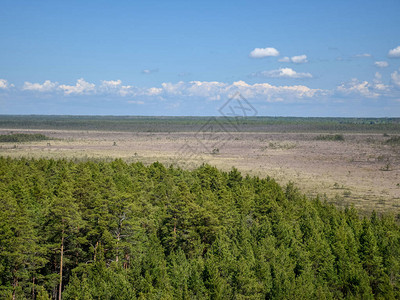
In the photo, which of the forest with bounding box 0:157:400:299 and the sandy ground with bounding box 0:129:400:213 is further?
the sandy ground with bounding box 0:129:400:213

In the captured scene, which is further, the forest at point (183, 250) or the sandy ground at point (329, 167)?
the sandy ground at point (329, 167)

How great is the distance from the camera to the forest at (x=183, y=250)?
30219mm

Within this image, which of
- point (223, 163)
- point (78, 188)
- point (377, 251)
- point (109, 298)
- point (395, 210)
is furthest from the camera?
point (223, 163)

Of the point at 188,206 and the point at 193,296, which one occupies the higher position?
the point at 188,206

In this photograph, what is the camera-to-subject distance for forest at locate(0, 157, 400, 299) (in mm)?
30219

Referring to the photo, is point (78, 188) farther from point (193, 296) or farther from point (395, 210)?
point (395, 210)

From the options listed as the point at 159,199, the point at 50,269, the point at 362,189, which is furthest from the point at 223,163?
the point at 50,269

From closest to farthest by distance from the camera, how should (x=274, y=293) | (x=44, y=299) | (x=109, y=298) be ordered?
1. (x=44, y=299)
2. (x=109, y=298)
3. (x=274, y=293)

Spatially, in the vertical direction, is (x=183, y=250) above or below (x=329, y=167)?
below

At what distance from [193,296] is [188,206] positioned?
11.6 m

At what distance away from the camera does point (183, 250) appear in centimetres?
3838

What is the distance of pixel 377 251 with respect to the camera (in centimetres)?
3831

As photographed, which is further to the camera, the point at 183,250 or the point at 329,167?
the point at 329,167

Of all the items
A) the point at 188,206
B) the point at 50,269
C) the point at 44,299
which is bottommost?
the point at 50,269
